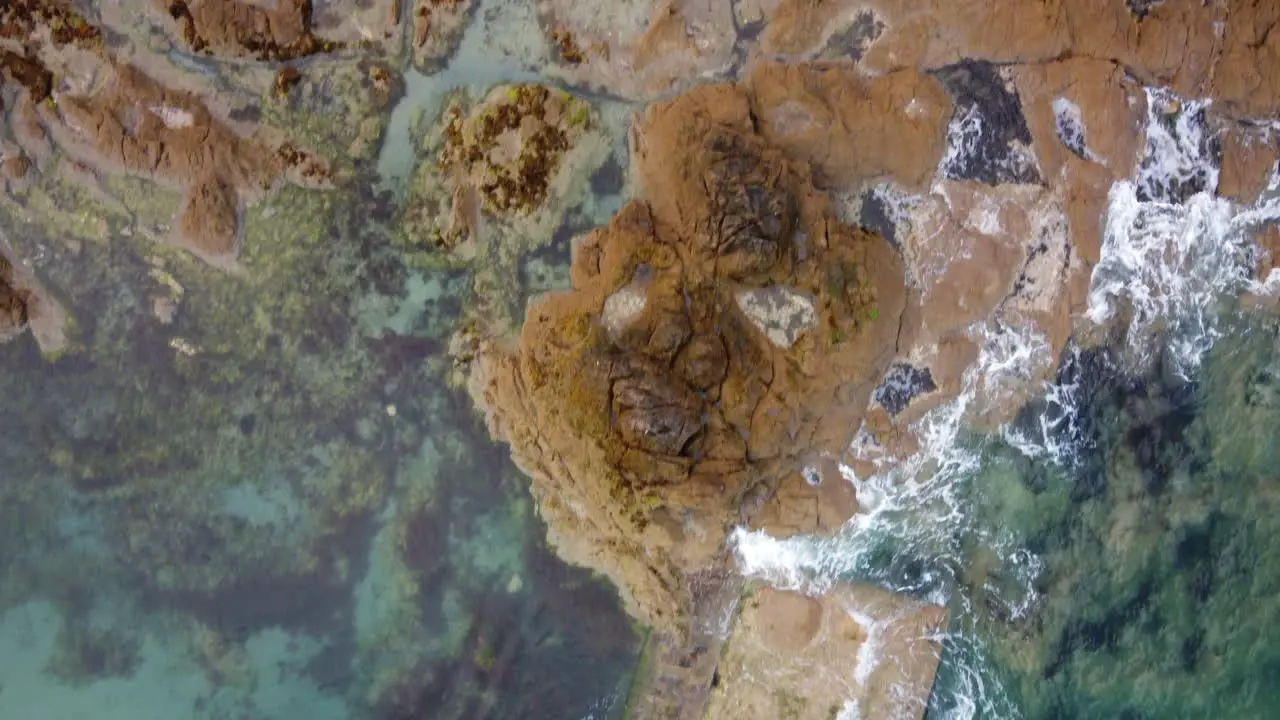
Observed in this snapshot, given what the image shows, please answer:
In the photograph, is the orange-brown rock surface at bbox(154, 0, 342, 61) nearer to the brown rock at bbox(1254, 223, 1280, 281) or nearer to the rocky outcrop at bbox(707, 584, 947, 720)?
the rocky outcrop at bbox(707, 584, 947, 720)

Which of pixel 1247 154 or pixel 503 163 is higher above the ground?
pixel 1247 154

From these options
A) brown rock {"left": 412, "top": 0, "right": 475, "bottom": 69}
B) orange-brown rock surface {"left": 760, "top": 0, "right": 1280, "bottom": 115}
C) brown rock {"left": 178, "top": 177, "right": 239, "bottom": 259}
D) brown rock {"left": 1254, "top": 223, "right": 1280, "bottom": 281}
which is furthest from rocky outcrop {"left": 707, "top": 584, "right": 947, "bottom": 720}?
brown rock {"left": 178, "top": 177, "right": 239, "bottom": 259}

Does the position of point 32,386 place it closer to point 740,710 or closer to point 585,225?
point 585,225

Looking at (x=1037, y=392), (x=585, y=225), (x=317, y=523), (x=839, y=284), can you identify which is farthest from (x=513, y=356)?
(x=1037, y=392)

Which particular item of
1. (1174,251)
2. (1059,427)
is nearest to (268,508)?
(1059,427)

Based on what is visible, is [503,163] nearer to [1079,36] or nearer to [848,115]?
[848,115]

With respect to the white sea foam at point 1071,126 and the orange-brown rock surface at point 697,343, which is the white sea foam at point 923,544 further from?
the white sea foam at point 1071,126
